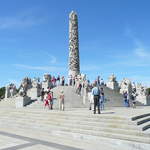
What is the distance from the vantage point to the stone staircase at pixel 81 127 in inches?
382

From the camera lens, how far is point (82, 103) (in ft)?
73.5

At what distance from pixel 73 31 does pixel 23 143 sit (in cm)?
3101

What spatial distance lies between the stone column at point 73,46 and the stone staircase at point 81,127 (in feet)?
71.2

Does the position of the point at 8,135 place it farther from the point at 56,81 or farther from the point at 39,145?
the point at 56,81

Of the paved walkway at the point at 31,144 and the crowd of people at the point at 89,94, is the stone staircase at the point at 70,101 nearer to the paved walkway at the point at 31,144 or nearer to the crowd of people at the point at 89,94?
the crowd of people at the point at 89,94

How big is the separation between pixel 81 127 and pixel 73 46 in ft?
90.9

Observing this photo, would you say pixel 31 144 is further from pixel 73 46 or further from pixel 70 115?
pixel 73 46

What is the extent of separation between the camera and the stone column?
122 feet

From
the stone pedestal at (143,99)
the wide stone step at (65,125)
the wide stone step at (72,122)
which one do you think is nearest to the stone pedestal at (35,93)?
the wide stone step at (72,122)

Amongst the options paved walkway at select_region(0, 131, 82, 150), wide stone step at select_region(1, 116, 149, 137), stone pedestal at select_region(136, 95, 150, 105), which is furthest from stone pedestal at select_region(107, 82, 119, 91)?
paved walkway at select_region(0, 131, 82, 150)

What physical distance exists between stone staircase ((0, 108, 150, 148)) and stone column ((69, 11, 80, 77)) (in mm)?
21703

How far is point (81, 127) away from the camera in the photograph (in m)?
11.6

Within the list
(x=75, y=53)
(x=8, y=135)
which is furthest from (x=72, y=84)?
(x=8, y=135)

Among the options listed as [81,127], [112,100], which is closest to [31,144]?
[81,127]
